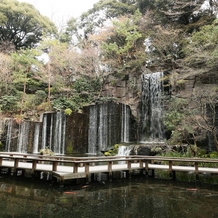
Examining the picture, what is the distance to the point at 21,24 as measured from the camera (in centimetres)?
2859

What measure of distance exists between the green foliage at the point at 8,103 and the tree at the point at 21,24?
398 inches

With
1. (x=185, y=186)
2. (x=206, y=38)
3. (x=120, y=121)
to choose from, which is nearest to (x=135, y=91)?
(x=120, y=121)

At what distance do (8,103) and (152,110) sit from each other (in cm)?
1328

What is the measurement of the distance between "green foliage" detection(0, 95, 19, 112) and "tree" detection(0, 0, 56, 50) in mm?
10098

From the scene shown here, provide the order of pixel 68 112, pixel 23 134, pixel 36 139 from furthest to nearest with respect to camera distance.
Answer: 1. pixel 68 112
2. pixel 36 139
3. pixel 23 134

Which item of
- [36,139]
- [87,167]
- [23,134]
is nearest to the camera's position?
[87,167]

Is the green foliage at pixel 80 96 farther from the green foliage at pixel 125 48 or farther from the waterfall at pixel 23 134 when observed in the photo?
the waterfall at pixel 23 134

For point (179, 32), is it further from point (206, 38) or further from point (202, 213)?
point (202, 213)

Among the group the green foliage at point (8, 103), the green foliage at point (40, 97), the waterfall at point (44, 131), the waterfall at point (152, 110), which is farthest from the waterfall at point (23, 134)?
the waterfall at point (152, 110)

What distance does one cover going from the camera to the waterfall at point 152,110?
697 inches

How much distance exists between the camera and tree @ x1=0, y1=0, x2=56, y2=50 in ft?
87.0

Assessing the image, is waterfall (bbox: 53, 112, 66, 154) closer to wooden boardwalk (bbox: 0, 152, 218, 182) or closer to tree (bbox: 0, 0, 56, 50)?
wooden boardwalk (bbox: 0, 152, 218, 182)

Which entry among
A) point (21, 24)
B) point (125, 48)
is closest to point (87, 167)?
point (125, 48)

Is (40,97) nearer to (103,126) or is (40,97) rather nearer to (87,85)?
(87,85)
